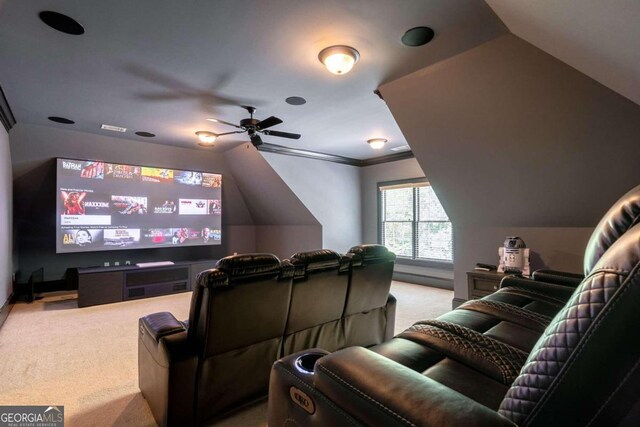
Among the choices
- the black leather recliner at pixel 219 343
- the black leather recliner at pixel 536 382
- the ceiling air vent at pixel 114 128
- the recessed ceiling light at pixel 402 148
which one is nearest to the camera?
the black leather recliner at pixel 536 382

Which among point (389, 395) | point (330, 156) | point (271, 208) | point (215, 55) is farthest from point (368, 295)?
point (271, 208)

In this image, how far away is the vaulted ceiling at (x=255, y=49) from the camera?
187cm

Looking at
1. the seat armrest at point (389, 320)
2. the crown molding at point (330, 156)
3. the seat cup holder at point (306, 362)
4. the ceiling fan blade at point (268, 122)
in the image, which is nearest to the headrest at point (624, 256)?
the seat cup holder at point (306, 362)

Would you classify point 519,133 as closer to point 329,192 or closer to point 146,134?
point 329,192

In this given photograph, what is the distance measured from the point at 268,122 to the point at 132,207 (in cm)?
337

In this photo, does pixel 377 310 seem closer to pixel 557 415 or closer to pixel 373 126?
pixel 557 415

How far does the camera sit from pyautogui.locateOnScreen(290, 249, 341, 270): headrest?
2.13 metres

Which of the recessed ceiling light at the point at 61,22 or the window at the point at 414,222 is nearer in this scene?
the recessed ceiling light at the point at 61,22

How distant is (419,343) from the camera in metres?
1.49

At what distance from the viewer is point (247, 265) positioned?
5.93ft

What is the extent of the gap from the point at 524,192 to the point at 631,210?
285cm

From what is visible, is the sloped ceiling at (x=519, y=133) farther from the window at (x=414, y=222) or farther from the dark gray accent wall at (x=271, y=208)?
the dark gray accent wall at (x=271, y=208)

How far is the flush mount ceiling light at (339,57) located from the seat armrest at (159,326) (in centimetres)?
230

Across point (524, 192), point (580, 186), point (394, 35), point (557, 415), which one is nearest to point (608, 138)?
point (580, 186)
